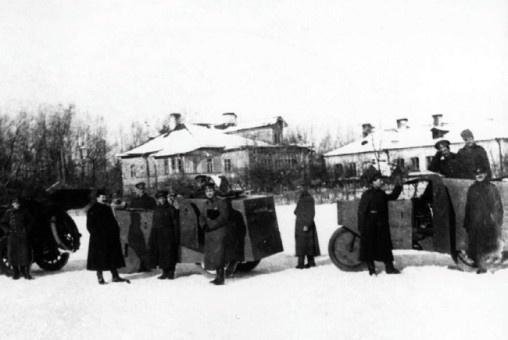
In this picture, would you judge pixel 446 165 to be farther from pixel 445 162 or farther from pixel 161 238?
pixel 161 238

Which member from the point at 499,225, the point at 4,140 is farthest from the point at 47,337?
the point at 4,140

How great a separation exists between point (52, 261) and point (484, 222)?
7841 millimetres

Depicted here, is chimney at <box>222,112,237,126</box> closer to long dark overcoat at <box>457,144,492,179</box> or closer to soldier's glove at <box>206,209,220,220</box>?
soldier's glove at <box>206,209,220,220</box>

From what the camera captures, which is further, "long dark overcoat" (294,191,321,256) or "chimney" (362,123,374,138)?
"chimney" (362,123,374,138)

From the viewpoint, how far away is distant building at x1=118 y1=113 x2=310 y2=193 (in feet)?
155

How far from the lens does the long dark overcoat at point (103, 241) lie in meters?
9.64

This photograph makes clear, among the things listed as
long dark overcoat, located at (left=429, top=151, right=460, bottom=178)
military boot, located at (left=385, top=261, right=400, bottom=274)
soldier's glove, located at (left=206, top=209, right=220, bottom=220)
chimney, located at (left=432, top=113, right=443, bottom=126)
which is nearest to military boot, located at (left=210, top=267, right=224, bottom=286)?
soldier's glove, located at (left=206, top=209, right=220, bottom=220)

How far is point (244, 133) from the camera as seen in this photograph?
53.5 metres

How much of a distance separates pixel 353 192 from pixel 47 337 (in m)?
28.6

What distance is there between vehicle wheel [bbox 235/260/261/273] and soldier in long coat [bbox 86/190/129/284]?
1.93 m

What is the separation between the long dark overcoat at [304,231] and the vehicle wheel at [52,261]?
4.57 m

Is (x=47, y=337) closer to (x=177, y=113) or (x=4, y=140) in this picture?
(x=4, y=140)

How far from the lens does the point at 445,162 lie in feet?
31.3

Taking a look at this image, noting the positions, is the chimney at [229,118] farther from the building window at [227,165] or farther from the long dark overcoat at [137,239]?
the long dark overcoat at [137,239]
